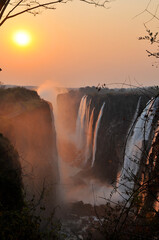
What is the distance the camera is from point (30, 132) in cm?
1839

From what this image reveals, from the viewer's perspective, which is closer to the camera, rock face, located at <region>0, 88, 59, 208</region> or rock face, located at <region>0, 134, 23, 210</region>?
rock face, located at <region>0, 134, 23, 210</region>

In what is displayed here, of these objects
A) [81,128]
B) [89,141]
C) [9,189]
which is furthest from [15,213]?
[81,128]

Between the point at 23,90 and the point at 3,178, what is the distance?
49.7ft

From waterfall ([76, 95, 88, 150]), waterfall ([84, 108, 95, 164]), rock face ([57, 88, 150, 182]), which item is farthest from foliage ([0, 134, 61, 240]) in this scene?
waterfall ([76, 95, 88, 150])

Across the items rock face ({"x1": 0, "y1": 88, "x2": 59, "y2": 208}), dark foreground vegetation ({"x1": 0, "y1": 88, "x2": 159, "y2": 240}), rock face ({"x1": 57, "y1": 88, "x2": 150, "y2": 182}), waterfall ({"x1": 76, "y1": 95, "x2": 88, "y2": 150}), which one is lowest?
dark foreground vegetation ({"x1": 0, "y1": 88, "x2": 159, "y2": 240})

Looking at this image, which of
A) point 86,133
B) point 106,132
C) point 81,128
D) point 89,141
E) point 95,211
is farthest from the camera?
point 81,128

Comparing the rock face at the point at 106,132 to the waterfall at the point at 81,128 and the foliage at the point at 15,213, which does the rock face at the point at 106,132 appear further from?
the foliage at the point at 15,213

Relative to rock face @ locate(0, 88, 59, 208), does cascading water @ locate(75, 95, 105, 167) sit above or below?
above

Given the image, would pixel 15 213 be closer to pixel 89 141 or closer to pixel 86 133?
pixel 89 141

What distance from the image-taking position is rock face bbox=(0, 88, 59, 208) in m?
16.0

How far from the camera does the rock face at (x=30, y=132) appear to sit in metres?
16.0

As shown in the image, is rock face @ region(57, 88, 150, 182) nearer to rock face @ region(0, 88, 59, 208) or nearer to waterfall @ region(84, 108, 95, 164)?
waterfall @ region(84, 108, 95, 164)

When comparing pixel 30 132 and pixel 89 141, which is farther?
pixel 89 141

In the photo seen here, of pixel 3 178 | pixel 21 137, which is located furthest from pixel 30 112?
pixel 3 178
